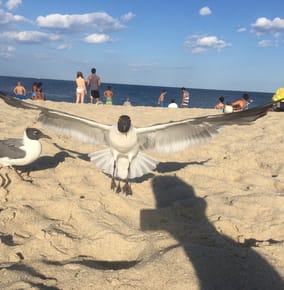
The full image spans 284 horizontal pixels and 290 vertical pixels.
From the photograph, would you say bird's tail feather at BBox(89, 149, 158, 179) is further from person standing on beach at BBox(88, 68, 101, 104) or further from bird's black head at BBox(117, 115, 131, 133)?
person standing on beach at BBox(88, 68, 101, 104)

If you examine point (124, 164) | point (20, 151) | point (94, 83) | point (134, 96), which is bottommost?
point (124, 164)

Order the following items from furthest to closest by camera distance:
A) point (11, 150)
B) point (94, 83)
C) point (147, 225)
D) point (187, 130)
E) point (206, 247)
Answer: point (94, 83), point (187, 130), point (11, 150), point (147, 225), point (206, 247)

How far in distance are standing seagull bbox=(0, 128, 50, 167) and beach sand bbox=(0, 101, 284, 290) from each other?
0.17 m

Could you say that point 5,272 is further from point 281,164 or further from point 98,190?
point 281,164

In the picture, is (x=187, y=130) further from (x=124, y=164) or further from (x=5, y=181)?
(x=5, y=181)

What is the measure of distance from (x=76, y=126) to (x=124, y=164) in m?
0.86

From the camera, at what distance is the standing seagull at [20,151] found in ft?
15.1

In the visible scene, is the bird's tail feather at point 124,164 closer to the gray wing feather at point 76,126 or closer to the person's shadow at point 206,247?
the gray wing feather at point 76,126

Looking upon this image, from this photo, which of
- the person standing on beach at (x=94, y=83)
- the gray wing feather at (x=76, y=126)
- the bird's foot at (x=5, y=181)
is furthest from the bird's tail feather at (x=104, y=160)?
the person standing on beach at (x=94, y=83)

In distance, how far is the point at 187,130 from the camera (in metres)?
4.93

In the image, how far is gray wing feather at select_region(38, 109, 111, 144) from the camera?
5.17m

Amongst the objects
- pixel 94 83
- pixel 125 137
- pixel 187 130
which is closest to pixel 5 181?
pixel 125 137

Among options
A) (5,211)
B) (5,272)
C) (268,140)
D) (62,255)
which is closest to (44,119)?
(5,211)

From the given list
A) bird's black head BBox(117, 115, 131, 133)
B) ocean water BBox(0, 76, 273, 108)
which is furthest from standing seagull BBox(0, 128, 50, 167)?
ocean water BBox(0, 76, 273, 108)
